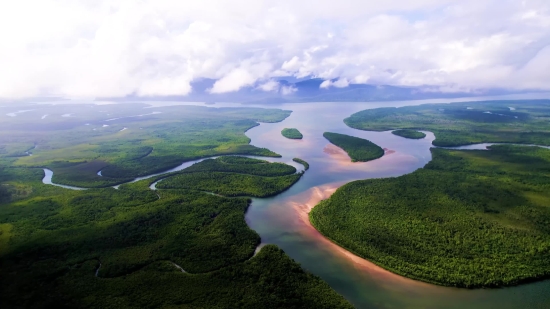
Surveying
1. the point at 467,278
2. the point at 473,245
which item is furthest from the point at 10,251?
the point at 473,245

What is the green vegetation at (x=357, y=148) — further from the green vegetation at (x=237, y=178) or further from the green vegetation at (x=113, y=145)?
the green vegetation at (x=113, y=145)

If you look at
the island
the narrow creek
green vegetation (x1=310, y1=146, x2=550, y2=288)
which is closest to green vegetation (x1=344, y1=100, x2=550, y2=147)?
the island

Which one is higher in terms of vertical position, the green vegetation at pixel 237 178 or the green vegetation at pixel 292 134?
the green vegetation at pixel 292 134

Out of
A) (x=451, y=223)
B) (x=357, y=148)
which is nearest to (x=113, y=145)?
(x=357, y=148)

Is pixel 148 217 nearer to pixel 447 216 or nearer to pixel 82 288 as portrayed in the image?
pixel 82 288

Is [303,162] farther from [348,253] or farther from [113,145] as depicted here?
[113,145]

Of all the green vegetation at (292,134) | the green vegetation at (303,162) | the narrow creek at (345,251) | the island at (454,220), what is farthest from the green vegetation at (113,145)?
the island at (454,220)

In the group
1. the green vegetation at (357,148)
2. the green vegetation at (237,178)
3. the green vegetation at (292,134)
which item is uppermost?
the green vegetation at (292,134)
